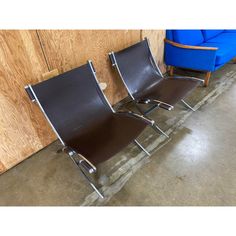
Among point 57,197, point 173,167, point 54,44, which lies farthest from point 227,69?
point 57,197

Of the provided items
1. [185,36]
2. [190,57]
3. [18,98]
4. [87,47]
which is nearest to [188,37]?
[185,36]

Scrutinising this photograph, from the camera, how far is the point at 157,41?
269 centimetres

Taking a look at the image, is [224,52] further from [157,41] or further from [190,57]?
[157,41]

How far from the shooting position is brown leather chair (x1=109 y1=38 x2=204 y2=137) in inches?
79.0

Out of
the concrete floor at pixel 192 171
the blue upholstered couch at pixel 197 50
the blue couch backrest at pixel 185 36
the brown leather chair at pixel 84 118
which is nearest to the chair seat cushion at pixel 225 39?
the blue upholstered couch at pixel 197 50

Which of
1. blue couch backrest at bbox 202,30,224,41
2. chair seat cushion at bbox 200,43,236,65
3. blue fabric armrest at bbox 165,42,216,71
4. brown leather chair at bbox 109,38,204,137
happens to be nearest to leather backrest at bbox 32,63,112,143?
brown leather chair at bbox 109,38,204,137

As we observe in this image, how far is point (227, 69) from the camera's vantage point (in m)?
3.18

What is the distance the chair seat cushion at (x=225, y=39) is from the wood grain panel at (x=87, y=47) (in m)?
1.45

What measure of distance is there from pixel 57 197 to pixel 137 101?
1.19m

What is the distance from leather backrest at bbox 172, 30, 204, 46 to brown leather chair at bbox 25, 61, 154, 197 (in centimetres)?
149

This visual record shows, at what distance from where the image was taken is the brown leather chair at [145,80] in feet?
6.58

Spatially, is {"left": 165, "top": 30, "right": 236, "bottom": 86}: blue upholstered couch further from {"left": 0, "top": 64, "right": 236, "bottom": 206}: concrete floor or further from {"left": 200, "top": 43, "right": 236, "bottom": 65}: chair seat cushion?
{"left": 0, "top": 64, "right": 236, "bottom": 206}: concrete floor

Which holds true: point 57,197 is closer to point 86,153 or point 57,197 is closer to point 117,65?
point 86,153
